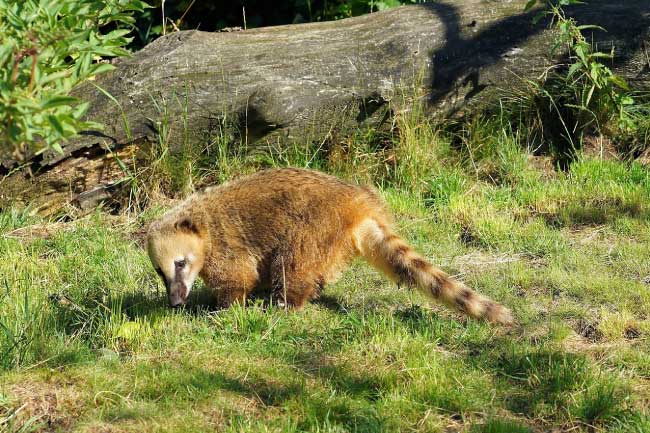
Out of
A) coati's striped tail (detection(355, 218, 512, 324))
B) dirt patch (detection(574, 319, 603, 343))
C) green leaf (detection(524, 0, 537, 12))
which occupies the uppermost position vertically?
green leaf (detection(524, 0, 537, 12))

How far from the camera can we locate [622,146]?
769cm

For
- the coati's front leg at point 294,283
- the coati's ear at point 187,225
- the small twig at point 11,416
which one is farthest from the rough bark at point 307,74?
the small twig at point 11,416

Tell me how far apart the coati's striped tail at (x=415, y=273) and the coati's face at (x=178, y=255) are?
1.02 metres

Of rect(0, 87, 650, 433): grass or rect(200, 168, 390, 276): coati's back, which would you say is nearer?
rect(0, 87, 650, 433): grass

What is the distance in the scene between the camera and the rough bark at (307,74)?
7.25m

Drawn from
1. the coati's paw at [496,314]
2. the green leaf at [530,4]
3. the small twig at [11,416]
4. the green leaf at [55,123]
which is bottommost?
the small twig at [11,416]

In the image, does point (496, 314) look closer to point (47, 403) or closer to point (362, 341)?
point (362, 341)

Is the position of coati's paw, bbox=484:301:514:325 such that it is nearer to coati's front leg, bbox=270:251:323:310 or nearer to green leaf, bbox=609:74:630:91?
coati's front leg, bbox=270:251:323:310

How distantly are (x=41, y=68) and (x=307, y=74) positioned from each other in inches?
168

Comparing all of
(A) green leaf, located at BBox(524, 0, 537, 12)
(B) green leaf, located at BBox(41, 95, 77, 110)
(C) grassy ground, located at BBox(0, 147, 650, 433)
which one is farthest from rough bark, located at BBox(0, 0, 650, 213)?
(B) green leaf, located at BBox(41, 95, 77, 110)

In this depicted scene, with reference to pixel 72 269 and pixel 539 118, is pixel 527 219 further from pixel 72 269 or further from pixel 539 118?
pixel 72 269

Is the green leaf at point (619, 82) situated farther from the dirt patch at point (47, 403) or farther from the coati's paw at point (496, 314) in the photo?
the dirt patch at point (47, 403)

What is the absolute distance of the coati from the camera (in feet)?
17.9

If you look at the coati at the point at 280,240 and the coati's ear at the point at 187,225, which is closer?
the coati at the point at 280,240
